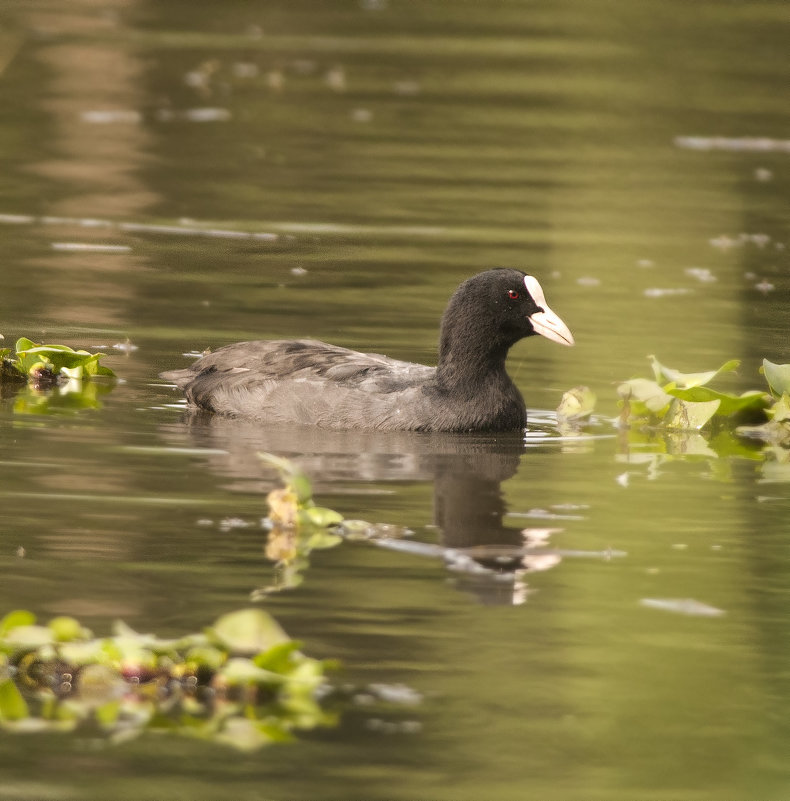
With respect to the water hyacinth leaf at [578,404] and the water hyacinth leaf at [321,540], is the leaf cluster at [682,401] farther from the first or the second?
the water hyacinth leaf at [321,540]

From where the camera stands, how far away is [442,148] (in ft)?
75.0

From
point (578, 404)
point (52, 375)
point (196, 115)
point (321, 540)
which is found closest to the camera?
point (321, 540)

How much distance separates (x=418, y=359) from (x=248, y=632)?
21.3ft

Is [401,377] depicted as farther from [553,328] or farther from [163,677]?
[163,677]

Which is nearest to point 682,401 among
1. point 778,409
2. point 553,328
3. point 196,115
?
point 778,409

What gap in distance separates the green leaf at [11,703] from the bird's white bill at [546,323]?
547 centimetres

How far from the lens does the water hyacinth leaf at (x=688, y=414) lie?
11.4m

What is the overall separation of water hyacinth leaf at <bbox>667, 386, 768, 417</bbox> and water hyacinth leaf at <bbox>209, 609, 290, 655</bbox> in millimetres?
5036

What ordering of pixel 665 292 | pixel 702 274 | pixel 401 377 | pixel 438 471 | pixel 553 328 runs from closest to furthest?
pixel 438 471 < pixel 401 377 < pixel 553 328 < pixel 665 292 < pixel 702 274

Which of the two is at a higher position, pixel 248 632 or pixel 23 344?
pixel 23 344

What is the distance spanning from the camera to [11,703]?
6434mm

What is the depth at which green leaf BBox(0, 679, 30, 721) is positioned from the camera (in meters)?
6.32

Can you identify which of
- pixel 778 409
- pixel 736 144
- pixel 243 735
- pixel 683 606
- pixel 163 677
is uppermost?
pixel 736 144

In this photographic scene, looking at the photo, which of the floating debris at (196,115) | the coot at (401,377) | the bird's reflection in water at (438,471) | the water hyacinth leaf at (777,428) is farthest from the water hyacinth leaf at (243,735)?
the floating debris at (196,115)
